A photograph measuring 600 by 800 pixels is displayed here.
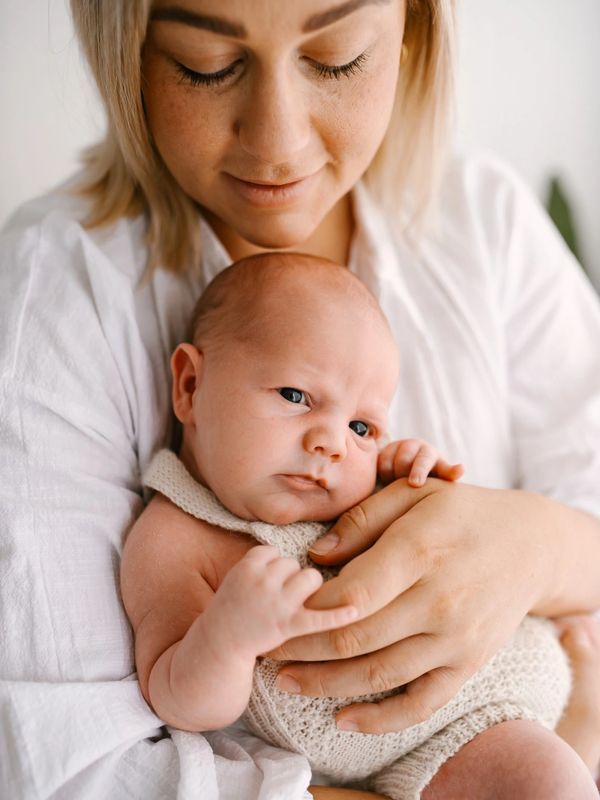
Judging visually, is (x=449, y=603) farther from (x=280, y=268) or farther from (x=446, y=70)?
(x=446, y=70)

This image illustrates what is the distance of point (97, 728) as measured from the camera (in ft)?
3.16

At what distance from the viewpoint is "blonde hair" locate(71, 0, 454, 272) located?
1.13 meters

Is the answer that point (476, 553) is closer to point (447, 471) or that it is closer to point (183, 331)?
point (447, 471)

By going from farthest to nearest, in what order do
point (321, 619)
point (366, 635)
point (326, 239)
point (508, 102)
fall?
point (508, 102) < point (326, 239) < point (366, 635) < point (321, 619)

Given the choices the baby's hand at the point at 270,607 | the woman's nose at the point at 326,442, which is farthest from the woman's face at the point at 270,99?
the baby's hand at the point at 270,607

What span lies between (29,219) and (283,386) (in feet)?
1.74

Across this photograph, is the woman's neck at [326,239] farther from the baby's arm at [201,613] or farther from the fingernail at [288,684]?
the fingernail at [288,684]

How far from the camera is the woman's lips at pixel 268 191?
3.95 ft

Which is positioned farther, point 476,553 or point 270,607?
point 476,553

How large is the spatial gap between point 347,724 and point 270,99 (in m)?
0.75

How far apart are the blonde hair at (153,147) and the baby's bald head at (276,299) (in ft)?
Answer: 0.62

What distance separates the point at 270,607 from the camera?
861mm

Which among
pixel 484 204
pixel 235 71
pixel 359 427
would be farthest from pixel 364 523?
pixel 484 204

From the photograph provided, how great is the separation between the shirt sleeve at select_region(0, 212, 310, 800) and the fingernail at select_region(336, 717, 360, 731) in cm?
6
